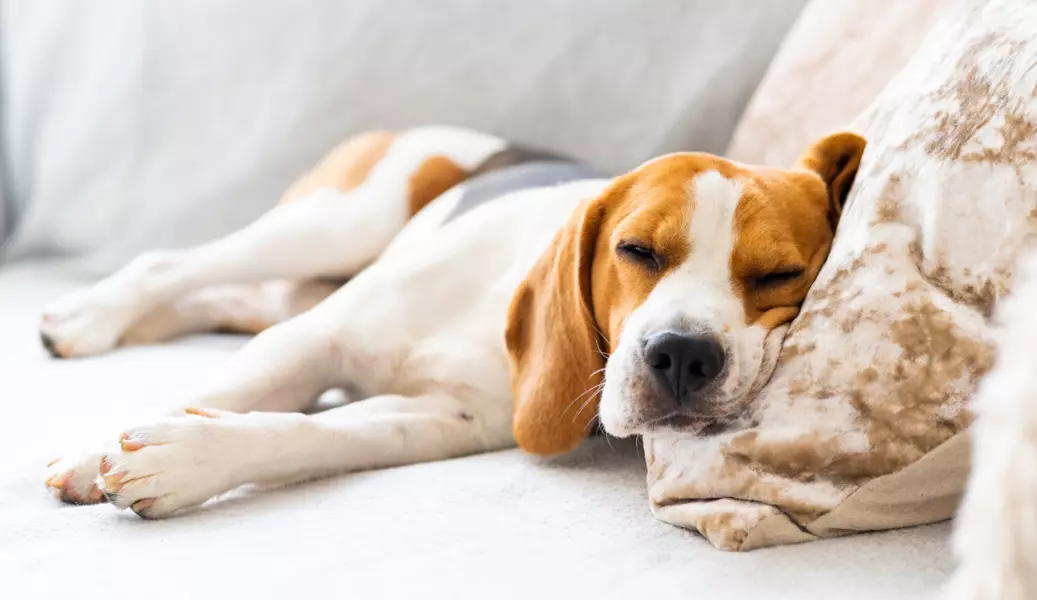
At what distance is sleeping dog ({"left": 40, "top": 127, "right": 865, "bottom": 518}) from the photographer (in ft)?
4.65

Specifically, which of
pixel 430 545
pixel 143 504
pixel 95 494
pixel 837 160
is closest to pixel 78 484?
pixel 95 494

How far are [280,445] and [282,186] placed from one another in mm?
1685

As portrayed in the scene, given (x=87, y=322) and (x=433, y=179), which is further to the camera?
(x=433, y=179)

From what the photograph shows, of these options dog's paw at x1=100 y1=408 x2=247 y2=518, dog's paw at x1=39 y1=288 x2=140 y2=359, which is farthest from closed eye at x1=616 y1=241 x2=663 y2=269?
dog's paw at x1=39 y1=288 x2=140 y2=359

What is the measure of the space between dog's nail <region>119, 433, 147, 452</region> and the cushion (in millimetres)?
742

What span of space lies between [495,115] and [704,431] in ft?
5.77

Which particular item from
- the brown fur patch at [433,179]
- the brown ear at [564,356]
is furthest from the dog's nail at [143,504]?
the brown fur patch at [433,179]

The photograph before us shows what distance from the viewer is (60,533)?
1.34 metres

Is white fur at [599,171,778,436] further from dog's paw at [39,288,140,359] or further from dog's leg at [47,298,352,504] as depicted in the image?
dog's paw at [39,288,140,359]

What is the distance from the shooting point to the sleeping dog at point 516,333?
1.42 meters

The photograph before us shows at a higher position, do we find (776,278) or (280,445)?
(776,278)

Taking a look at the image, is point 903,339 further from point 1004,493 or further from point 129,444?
point 129,444

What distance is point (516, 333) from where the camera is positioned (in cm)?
177

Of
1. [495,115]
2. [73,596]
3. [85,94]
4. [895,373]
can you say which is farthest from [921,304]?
[85,94]
